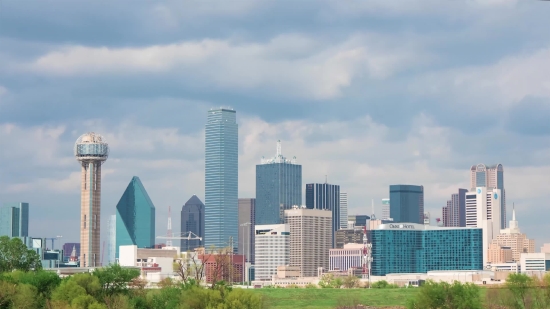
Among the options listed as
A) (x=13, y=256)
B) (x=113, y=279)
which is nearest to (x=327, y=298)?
(x=13, y=256)

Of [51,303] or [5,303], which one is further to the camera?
[5,303]

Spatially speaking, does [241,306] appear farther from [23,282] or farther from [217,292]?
[23,282]

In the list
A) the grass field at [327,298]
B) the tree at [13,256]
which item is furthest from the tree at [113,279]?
the tree at [13,256]

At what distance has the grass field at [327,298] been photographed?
13912cm

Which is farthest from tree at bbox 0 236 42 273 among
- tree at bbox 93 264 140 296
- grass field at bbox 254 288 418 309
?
tree at bbox 93 264 140 296

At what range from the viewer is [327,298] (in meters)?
155

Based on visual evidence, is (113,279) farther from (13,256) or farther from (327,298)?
(327,298)

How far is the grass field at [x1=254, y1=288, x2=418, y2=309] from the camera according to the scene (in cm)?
13912

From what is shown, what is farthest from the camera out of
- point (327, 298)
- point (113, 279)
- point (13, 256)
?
point (327, 298)

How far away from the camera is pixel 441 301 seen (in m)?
98.8

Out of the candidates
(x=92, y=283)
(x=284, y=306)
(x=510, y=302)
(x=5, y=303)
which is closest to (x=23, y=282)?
(x=5, y=303)

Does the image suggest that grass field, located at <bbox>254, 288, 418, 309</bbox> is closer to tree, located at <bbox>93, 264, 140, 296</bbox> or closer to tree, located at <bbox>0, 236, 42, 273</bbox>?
tree, located at <bbox>93, 264, 140, 296</bbox>

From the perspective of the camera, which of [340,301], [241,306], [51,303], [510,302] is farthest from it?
[340,301]

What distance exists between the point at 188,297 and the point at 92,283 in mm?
15121
